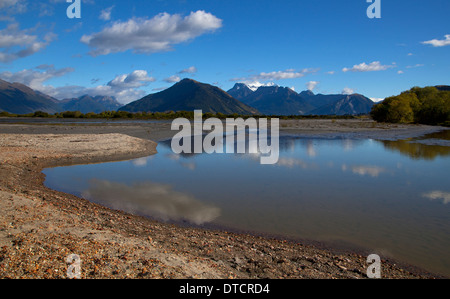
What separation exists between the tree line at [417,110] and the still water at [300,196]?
7503 centimetres

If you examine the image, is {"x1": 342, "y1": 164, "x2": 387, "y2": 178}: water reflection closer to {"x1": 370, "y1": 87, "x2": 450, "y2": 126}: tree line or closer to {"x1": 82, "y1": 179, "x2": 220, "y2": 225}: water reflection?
{"x1": 82, "y1": 179, "x2": 220, "y2": 225}: water reflection

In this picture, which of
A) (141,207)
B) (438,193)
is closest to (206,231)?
(141,207)

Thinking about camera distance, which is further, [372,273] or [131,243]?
[131,243]

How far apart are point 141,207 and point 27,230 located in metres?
4.61

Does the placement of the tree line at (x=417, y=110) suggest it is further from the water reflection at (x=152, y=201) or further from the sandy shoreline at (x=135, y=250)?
the sandy shoreline at (x=135, y=250)

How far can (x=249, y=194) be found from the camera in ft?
44.9

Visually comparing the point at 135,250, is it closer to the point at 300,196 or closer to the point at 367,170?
the point at 300,196

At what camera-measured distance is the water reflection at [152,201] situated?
1072 cm

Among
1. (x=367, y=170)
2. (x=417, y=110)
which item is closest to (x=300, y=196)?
(x=367, y=170)

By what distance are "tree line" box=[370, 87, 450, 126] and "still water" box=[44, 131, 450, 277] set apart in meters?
75.0

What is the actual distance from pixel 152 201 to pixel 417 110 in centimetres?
10262

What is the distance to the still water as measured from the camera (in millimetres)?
9031
